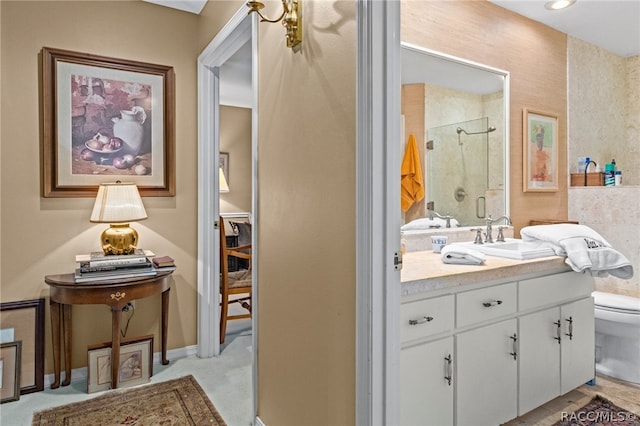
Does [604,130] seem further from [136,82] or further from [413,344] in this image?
[136,82]

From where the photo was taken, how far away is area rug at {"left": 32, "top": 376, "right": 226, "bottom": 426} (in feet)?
6.70

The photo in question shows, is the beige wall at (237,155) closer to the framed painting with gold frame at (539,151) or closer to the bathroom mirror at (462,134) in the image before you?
the bathroom mirror at (462,134)

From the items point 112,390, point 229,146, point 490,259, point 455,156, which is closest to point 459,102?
point 455,156

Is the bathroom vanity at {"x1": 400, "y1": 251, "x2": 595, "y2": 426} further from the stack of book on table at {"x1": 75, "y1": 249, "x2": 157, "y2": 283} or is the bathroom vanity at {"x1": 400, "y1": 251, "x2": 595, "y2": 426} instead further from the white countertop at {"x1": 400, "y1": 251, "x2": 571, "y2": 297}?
the stack of book on table at {"x1": 75, "y1": 249, "x2": 157, "y2": 283}

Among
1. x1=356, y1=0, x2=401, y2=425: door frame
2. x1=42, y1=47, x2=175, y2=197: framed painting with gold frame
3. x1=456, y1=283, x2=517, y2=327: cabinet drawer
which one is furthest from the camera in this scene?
x1=42, y1=47, x2=175, y2=197: framed painting with gold frame

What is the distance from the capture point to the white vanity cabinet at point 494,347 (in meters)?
1.55

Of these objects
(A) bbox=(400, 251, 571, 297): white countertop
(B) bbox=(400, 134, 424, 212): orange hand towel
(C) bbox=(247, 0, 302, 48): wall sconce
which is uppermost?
(C) bbox=(247, 0, 302, 48): wall sconce

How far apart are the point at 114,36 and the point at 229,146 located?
284 centimetres

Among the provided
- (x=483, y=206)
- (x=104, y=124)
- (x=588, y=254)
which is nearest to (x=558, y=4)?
(x=483, y=206)

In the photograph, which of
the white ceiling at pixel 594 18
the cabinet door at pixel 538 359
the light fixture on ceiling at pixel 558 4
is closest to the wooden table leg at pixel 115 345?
the cabinet door at pixel 538 359

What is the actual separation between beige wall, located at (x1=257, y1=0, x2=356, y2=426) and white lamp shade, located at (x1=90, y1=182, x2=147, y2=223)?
1.03 meters

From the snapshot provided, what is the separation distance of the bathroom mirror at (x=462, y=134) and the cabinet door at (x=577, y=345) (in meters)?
0.79

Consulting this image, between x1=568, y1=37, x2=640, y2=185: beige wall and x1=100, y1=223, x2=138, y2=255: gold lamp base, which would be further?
x1=568, y1=37, x2=640, y2=185: beige wall

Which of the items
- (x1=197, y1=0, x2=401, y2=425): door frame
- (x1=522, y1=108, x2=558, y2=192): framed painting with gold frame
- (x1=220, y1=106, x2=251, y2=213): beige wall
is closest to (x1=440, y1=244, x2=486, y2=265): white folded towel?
(x1=197, y1=0, x2=401, y2=425): door frame
